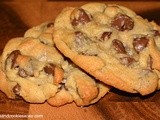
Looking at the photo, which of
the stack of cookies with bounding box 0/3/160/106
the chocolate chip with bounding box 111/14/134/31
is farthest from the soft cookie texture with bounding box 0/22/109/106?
the chocolate chip with bounding box 111/14/134/31

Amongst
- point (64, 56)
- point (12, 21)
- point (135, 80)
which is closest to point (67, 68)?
point (64, 56)

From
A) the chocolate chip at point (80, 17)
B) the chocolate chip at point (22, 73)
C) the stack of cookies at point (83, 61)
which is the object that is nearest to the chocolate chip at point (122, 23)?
the stack of cookies at point (83, 61)

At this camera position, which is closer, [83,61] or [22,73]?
[83,61]

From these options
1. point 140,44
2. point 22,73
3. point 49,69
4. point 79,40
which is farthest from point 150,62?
point 22,73

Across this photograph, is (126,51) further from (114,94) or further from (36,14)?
(36,14)

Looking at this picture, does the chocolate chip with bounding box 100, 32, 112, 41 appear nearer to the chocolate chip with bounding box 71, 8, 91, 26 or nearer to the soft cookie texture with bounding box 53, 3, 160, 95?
the soft cookie texture with bounding box 53, 3, 160, 95

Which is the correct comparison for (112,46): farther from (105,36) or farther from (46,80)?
(46,80)

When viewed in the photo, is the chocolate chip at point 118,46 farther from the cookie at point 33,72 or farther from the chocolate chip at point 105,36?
the cookie at point 33,72
